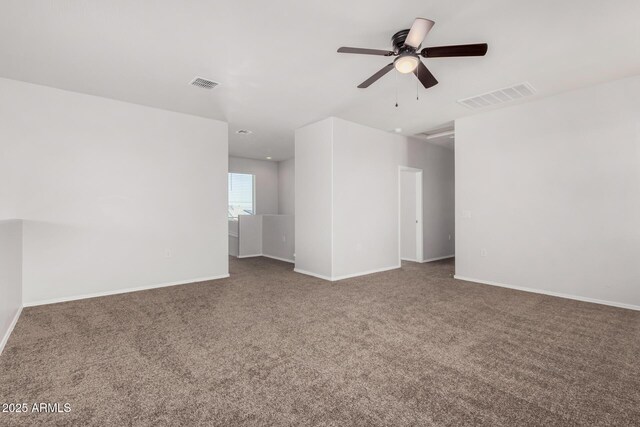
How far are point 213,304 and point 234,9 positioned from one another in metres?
3.13

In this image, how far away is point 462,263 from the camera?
5.25 m

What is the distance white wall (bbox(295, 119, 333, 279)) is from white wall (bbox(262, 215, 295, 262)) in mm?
1241

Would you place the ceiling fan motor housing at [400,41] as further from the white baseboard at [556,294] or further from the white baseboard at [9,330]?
the white baseboard at [9,330]

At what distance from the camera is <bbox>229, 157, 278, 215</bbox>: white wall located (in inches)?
352

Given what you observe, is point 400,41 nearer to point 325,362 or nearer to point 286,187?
point 325,362

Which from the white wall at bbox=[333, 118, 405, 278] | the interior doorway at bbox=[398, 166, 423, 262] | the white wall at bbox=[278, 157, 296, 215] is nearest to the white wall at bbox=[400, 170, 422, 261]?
the interior doorway at bbox=[398, 166, 423, 262]

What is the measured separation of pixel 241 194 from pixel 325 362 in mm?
7263

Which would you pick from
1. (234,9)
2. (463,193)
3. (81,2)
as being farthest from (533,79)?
(81,2)

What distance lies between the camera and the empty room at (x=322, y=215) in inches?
79.5

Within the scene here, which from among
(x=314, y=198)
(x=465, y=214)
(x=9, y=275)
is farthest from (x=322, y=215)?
(x=9, y=275)

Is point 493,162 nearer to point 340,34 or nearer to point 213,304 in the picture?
point 340,34

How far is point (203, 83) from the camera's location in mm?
Answer: 3754

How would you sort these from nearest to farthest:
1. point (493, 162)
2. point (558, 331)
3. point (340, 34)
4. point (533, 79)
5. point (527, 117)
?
point (340, 34), point (558, 331), point (533, 79), point (527, 117), point (493, 162)

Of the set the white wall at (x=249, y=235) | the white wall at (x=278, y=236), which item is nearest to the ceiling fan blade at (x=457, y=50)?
the white wall at (x=278, y=236)
